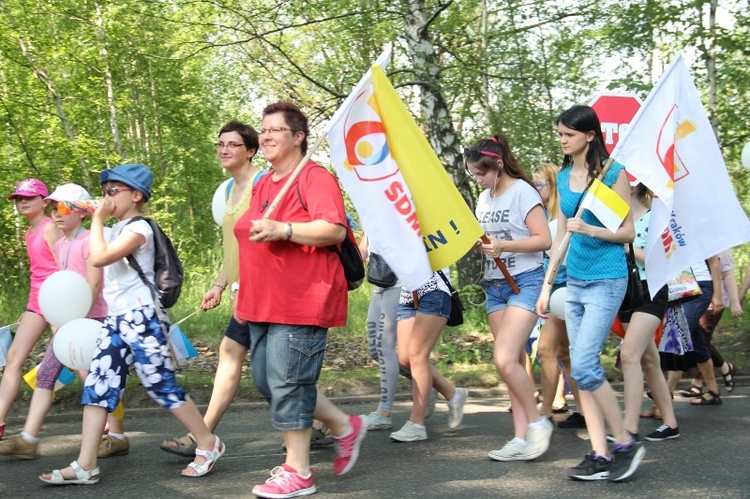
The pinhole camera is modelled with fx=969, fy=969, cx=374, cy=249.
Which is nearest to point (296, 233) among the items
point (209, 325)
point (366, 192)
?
point (366, 192)

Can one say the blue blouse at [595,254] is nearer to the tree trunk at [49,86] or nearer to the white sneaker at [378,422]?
the white sneaker at [378,422]

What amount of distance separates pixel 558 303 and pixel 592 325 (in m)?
1.26

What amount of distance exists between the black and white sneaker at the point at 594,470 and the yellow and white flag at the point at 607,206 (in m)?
1.26

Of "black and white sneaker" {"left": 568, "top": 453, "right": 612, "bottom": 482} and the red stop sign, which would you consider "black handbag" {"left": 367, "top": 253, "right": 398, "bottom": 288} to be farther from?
the red stop sign

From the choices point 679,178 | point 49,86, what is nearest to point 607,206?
point 679,178

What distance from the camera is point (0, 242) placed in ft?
58.4

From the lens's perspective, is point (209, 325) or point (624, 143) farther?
point (209, 325)

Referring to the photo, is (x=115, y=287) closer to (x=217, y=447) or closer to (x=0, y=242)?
(x=217, y=447)

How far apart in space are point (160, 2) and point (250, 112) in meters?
10.2

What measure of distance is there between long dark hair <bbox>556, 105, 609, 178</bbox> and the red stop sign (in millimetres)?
3300

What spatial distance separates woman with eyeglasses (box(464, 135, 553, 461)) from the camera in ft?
19.1

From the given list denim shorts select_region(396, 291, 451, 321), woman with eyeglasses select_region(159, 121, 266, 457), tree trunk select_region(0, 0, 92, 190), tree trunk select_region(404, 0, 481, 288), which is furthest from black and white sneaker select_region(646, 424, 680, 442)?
tree trunk select_region(0, 0, 92, 190)

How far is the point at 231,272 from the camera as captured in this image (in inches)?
235

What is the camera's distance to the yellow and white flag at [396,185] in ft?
17.3
